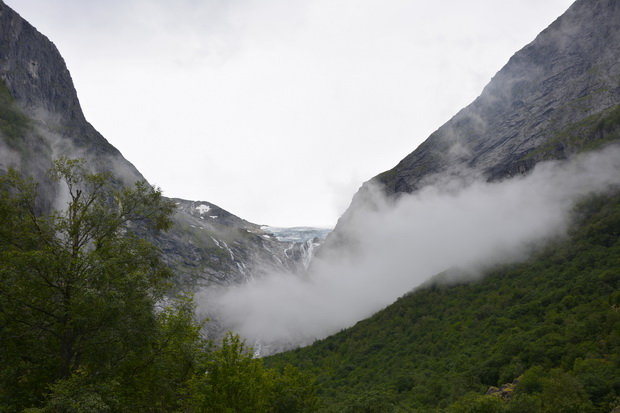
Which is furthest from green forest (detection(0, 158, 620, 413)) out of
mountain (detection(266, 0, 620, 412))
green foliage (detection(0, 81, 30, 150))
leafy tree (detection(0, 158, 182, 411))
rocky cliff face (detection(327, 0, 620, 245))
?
green foliage (detection(0, 81, 30, 150))

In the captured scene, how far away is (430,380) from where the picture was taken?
9556 centimetres

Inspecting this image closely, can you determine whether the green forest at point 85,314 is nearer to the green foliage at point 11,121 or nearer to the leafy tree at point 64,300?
the leafy tree at point 64,300

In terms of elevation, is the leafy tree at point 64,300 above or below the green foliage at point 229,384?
above

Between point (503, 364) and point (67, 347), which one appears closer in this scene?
point (67, 347)

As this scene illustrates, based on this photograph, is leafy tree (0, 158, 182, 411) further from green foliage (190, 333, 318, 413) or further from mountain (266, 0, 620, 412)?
mountain (266, 0, 620, 412)

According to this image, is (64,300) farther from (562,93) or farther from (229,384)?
(562,93)

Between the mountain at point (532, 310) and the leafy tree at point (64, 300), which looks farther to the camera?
the mountain at point (532, 310)

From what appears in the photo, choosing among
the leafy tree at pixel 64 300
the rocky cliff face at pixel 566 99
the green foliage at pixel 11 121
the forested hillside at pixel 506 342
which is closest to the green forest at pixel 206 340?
the leafy tree at pixel 64 300

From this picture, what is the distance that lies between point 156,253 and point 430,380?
88.8 metres

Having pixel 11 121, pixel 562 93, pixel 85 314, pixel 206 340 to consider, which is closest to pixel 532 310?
pixel 206 340

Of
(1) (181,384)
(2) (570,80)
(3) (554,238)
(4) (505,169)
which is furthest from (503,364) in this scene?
(2) (570,80)

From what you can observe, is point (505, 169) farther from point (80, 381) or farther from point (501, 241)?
point (80, 381)

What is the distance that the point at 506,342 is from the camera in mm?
89188

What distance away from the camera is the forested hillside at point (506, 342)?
58625mm
